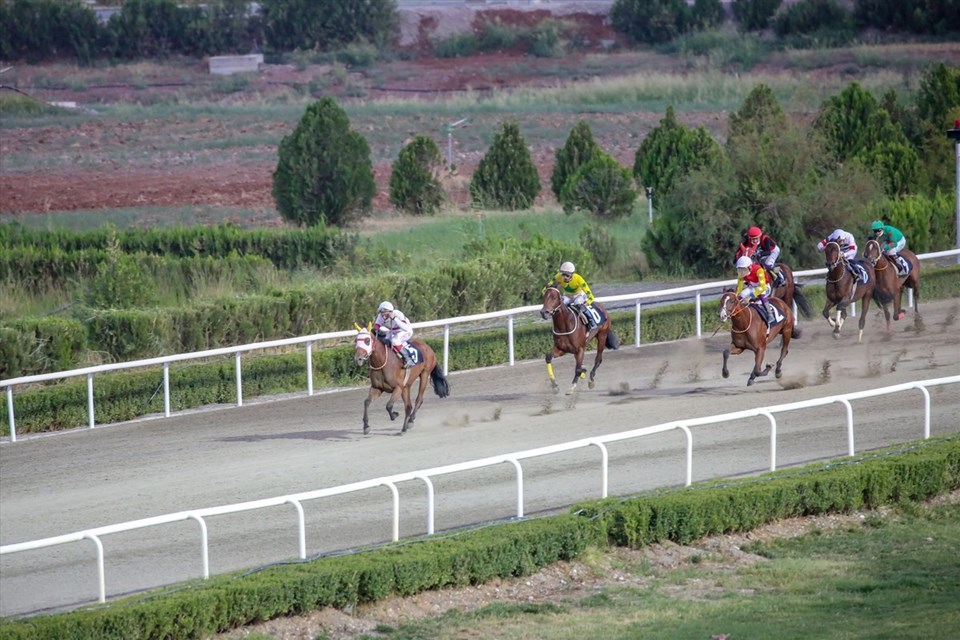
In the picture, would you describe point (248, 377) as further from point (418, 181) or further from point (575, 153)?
point (575, 153)

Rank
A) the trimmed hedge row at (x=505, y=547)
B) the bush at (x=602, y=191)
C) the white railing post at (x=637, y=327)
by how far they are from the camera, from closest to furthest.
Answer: the trimmed hedge row at (x=505, y=547), the white railing post at (x=637, y=327), the bush at (x=602, y=191)

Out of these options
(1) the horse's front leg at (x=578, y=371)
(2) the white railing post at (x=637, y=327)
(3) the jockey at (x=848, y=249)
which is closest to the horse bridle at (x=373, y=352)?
(1) the horse's front leg at (x=578, y=371)

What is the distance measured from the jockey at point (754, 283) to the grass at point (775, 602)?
5.73 m

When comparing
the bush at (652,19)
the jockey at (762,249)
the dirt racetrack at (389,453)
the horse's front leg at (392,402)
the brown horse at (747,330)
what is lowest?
the dirt racetrack at (389,453)

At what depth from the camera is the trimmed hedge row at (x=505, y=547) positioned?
28.2 ft

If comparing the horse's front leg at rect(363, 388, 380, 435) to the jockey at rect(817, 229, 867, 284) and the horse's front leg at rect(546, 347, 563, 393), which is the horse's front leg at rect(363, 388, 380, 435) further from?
the jockey at rect(817, 229, 867, 284)

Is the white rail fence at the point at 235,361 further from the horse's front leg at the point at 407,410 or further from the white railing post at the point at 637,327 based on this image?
the horse's front leg at the point at 407,410

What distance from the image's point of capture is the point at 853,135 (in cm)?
3145

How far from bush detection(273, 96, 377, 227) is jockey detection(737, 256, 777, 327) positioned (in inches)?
619

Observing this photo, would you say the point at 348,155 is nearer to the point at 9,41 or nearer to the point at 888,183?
the point at 888,183

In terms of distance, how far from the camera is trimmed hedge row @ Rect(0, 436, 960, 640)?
8602mm

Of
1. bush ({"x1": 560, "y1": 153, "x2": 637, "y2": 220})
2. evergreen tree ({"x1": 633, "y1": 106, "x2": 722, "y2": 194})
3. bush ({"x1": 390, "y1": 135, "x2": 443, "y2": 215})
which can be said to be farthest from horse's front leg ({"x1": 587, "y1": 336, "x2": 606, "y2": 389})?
bush ({"x1": 390, "y1": 135, "x2": 443, "y2": 215})

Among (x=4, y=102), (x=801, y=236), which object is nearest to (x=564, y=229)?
(x=801, y=236)

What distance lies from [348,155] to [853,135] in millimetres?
10474
